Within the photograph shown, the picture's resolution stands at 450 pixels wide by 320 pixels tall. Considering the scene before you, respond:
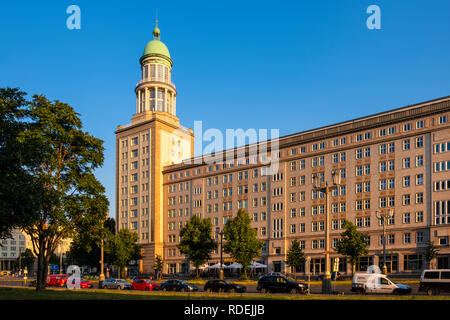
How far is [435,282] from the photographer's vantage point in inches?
1277

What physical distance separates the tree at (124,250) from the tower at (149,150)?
8.04 meters

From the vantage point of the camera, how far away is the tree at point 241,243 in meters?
69.2

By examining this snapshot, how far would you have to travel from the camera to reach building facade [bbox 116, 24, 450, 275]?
68.1 meters

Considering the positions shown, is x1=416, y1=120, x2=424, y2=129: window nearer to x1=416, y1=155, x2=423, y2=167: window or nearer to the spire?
x1=416, y1=155, x2=423, y2=167: window

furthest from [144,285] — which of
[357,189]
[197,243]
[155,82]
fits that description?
[155,82]

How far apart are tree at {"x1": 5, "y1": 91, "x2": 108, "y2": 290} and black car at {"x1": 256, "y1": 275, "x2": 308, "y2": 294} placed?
1543 cm

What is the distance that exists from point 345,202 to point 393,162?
35.4 ft

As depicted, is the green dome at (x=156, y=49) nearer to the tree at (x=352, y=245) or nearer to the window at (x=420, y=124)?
the window at (x=420, y=124)

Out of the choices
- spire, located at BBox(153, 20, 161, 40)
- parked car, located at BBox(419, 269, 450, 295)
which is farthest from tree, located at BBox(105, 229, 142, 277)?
parked car, located at BBox(419, 269, 450, 295)

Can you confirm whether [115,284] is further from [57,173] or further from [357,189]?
[357,189]

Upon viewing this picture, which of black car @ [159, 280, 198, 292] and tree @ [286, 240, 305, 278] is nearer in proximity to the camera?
black car @ [159, 280, 198, 292]

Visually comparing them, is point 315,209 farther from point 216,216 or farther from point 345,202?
point 216,216
